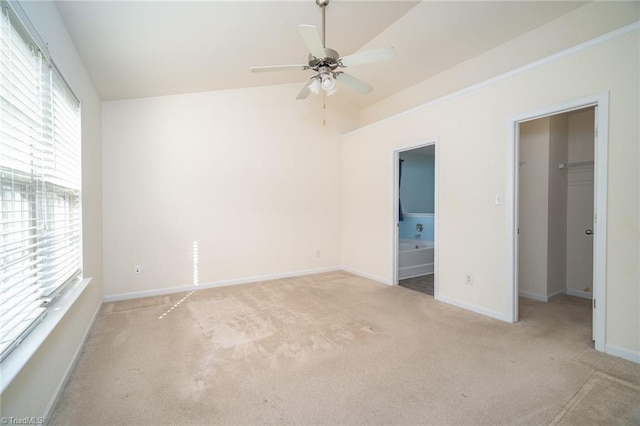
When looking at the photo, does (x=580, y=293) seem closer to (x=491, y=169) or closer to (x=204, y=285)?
(x=491, y=169)

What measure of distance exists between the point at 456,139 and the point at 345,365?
8.95 ft

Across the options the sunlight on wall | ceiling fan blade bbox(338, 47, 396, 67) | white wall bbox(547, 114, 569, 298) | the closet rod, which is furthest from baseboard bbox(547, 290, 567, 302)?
the sunlight on wall

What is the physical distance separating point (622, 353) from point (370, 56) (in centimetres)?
296

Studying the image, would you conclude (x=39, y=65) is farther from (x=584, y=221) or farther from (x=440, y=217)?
(x=584, y=221)

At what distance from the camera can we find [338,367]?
2088mm

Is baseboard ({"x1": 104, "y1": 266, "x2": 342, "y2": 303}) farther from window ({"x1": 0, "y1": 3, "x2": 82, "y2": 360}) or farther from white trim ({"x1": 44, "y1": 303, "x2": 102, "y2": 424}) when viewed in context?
window ({"x1": 0, "y1": 3, "x2": 82, "y2": 360})

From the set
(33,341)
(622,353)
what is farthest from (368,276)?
(33,341)

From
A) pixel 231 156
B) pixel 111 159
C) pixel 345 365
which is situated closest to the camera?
pixel 345 365

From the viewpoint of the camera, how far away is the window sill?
118 cm

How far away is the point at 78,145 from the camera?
254cm

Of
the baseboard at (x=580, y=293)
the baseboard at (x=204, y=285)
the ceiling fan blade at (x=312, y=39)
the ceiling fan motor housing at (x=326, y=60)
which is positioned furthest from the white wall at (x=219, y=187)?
the baseboard at (x=580, y=293)

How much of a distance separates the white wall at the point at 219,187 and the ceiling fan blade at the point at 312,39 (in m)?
2.43

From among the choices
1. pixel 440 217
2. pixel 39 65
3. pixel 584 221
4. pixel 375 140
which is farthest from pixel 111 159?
pixel 584 221

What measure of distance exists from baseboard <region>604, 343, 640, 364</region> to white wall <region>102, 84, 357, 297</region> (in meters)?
3.57
